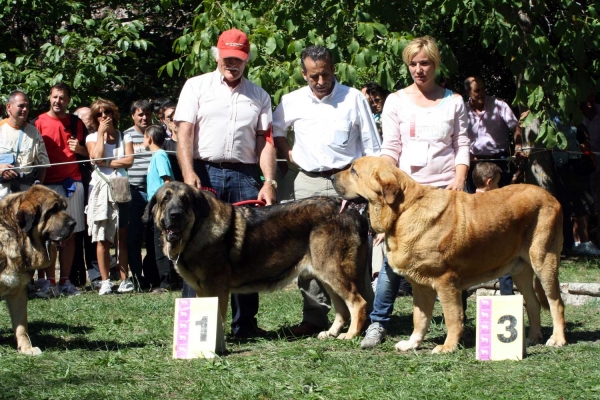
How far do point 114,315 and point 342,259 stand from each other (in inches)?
103

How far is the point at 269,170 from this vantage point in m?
6.88

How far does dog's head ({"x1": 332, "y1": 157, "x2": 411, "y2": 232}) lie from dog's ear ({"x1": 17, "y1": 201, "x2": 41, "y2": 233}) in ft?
7.20

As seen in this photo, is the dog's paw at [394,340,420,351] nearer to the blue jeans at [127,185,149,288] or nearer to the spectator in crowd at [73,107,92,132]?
the blue jeans at [127,185,149,288]

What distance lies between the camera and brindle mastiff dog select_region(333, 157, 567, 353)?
585 centimetres

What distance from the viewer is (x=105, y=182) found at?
9906mm

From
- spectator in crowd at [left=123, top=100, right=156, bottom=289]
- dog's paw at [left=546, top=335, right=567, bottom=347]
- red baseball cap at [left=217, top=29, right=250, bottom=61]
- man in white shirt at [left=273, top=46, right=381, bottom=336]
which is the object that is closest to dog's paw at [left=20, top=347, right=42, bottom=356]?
man in white shirt at [left=273, top=46, right=381, bottom=336]

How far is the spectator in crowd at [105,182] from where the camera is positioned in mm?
9953

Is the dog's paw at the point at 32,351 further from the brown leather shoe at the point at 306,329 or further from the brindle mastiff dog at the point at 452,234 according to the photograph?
the brindle mastiff dog at the point at 452,234

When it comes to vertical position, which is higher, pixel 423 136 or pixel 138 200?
pixel 423 136

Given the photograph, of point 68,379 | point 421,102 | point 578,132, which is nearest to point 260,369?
point 68,379

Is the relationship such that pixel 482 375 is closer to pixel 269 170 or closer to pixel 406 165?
pixel 406 165

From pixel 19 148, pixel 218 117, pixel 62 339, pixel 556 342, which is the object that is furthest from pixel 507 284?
pixel 19 148

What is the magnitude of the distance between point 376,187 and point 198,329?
1.57 m

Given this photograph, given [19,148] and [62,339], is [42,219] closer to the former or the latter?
[62,339]
